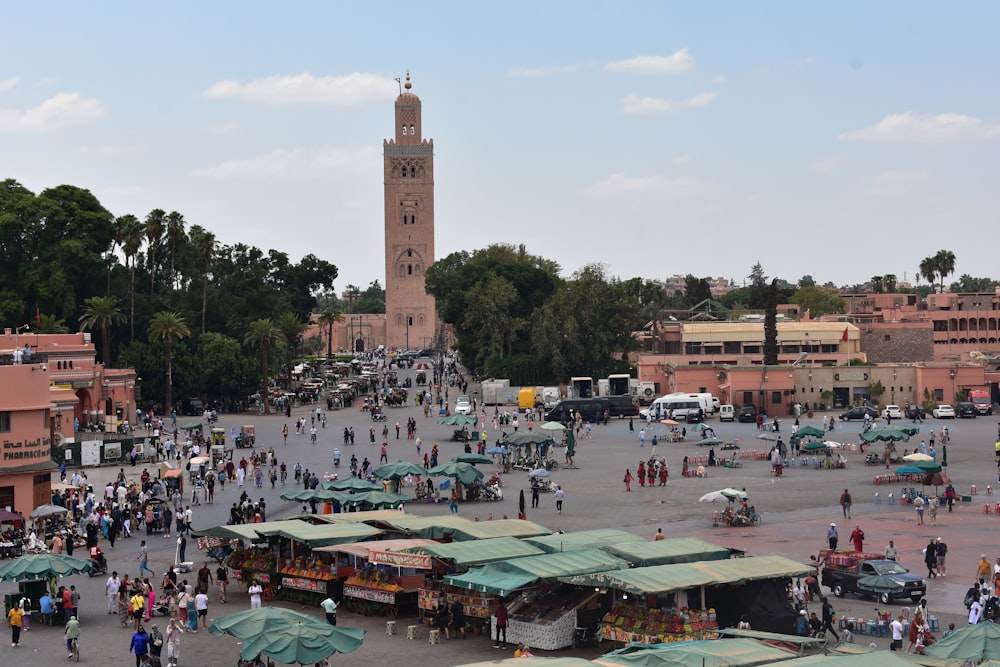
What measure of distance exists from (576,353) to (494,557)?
5732 centimetres

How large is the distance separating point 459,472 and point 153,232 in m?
46.2

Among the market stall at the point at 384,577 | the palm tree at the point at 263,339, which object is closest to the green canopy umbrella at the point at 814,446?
the market stall at the point at 384,577

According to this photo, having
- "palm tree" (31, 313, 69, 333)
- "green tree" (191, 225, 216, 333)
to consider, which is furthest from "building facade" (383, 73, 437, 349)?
"palm tree" (31, 313, 69, 333)

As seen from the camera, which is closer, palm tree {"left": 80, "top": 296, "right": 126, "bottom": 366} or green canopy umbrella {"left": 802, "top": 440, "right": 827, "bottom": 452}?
green canopy umbrella {"left": 802, "top": 440, "right": 827, "bottom": 452}

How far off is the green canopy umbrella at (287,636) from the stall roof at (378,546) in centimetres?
539

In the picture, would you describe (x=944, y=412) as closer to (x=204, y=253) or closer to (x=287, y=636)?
(x=204, y=253)

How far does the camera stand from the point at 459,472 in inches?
1642

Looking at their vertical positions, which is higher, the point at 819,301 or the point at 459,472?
the point at 819,301

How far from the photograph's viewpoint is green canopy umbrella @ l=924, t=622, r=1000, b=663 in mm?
19047

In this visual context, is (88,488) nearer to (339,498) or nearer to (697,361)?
(339,498)

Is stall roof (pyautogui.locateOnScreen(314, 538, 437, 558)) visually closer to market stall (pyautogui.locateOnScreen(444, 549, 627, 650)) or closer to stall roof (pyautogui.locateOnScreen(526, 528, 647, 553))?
market stall (pyautogui.locateOnScreen(444, 549, 627, 650))

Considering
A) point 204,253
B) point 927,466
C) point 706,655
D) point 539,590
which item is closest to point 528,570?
point 539,590

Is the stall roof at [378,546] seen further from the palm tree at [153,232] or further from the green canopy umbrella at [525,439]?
the palm tree at [153,232]

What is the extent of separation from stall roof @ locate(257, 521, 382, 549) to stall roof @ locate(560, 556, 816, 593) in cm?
616
